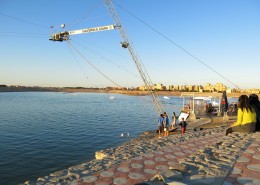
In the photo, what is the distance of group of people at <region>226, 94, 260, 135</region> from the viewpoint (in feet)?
30.7

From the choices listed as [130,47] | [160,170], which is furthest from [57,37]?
[160,170]

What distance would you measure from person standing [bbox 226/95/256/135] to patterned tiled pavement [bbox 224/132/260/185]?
1979 mm

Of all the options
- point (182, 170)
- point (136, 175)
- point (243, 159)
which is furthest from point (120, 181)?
point (243, 159)

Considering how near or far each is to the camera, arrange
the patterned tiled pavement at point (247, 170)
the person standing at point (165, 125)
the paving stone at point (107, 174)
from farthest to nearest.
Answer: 1. the person standing at point (165, 125)
2. the paving stone at point (107, 174)
3. the patterned tiled pavement at point (247, 170)

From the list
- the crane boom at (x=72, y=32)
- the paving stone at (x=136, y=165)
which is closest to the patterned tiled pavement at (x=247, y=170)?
the paving stone at (x=136, y=165)

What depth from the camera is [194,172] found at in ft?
20.1

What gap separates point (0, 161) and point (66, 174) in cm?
1067

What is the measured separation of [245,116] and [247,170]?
4.04 metres

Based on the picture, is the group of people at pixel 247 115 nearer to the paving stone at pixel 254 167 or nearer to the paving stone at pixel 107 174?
the paving stone at pixel 254 167

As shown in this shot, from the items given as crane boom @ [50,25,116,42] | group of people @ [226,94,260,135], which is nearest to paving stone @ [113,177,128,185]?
group of people @ [226,94,260,135]

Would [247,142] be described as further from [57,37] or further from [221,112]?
[221,112]

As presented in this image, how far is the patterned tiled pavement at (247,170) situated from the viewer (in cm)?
530

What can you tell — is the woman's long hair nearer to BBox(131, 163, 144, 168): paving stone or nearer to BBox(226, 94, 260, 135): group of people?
BBox(226, 94, 260, 135): group of people

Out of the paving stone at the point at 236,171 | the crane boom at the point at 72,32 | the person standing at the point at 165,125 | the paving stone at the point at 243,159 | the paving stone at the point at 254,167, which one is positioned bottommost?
the person standing at the point at 165,125
